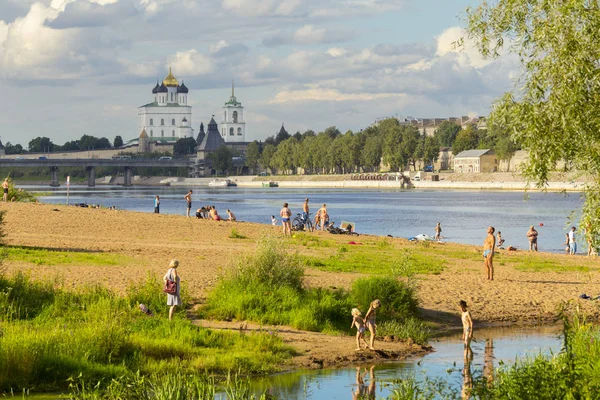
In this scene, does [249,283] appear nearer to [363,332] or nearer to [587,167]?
[363,332]

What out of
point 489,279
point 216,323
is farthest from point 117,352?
point 489,279

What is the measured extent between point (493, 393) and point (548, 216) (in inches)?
3016

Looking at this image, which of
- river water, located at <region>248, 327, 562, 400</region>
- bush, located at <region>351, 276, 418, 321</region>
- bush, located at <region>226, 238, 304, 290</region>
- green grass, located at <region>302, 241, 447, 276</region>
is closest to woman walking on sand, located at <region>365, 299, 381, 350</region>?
river water, located at <region>248, 327, 562, 400</region>

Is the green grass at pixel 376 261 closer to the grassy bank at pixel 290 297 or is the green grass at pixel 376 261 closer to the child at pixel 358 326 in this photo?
the grassy bank at pixel 290 297

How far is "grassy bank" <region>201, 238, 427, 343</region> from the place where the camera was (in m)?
22.1

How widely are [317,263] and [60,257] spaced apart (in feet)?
24.3

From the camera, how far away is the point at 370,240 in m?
45.2

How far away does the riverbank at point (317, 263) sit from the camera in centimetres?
2536

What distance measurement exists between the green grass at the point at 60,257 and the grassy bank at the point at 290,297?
659 cm

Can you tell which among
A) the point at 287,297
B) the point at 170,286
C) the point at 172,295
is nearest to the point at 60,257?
the point at 287,297

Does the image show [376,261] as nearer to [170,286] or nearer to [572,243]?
[170,286]

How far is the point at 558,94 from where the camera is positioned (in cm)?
1655

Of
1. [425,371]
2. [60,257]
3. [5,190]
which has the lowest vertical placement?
[425,371]

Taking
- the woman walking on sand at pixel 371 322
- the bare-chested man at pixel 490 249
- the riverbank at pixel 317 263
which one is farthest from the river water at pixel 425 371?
the bare-chested man at pixel 490 249
